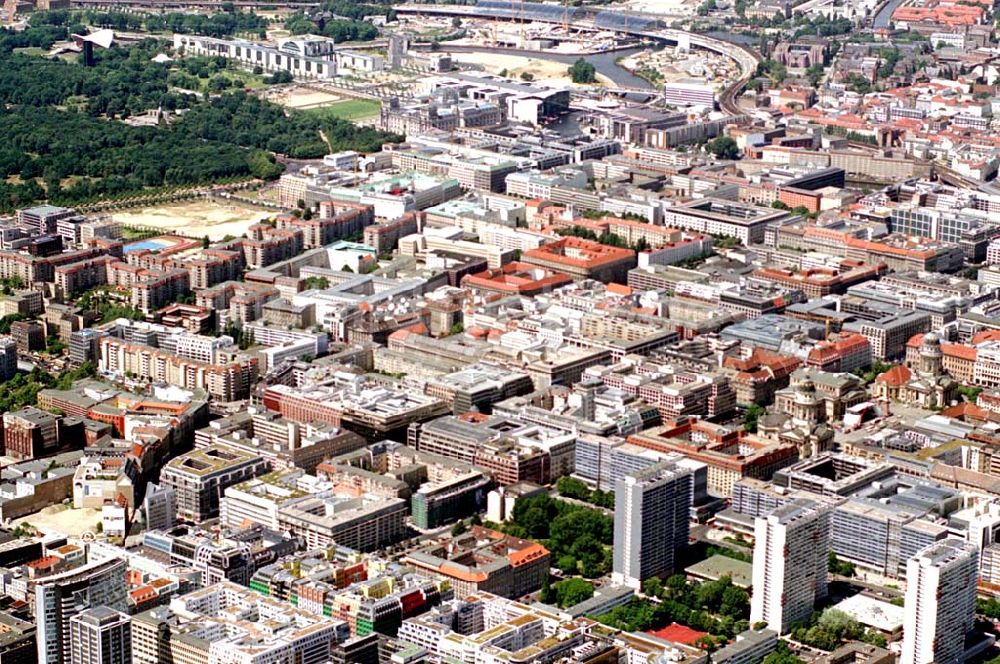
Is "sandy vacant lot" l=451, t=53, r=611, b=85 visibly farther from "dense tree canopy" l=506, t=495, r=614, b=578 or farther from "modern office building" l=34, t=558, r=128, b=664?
"modern office building" l=34, t=558, r=128, b=664

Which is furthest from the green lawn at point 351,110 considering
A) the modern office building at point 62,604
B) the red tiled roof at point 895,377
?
the modern office building at point 62,604

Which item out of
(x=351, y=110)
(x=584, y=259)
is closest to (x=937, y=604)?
(x=584, y=259)

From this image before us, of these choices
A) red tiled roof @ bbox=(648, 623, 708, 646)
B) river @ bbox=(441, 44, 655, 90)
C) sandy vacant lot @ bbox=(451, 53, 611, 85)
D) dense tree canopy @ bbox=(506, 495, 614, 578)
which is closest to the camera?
red tiled roof @ bbox=(648, 623, 708, 646)

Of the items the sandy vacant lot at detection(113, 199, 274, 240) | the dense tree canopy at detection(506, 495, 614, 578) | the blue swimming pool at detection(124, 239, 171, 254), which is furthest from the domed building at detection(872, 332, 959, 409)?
the sandy vacant lot at detection(113, 199, 274, 240)

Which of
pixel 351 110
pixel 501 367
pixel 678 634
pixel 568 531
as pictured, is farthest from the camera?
pixel 351 110

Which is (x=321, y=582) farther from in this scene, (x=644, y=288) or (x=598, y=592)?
(x=644, y=288)

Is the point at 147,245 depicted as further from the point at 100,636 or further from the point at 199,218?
the point at 100,636
